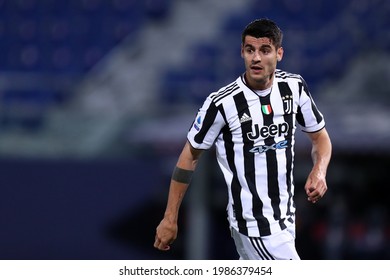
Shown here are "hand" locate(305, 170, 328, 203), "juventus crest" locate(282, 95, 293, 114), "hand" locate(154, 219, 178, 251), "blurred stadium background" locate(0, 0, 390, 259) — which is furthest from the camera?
"blurred stadium background" locate(0, 0, 390, 259)

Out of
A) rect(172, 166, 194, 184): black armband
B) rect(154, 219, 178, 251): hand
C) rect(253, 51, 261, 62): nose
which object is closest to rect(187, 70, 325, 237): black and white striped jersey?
→ rect(172, 166, 194, 184): black armband

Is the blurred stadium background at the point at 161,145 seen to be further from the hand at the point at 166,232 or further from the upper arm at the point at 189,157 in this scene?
the hand at the point at 166,232

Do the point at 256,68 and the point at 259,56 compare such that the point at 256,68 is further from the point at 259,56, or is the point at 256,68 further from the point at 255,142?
the point at 255,142

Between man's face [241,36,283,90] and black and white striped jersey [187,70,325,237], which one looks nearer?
man's face [241,36,283,90]

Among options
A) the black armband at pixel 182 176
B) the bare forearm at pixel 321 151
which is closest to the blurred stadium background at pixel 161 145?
the bare forearm at pixel 321 151

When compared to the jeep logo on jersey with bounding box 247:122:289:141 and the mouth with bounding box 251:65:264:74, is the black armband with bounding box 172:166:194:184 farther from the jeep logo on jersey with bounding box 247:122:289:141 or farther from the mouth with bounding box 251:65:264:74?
the mouth with bounding box 251:65:264:74

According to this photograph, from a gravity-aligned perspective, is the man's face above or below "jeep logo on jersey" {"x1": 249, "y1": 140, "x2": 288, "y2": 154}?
above

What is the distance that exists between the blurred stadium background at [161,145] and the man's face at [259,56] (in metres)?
6.60

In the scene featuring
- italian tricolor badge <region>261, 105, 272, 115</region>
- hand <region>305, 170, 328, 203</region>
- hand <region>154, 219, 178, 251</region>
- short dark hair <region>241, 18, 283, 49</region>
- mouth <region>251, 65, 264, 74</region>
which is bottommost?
hand <region>154, 219, 178, 251</region>

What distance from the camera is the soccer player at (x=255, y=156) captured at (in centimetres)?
568

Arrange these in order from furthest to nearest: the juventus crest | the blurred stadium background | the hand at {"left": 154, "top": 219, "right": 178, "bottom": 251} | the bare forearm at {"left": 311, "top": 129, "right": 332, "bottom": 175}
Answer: the blurred stadium background < the bare forearm at {"left": 311, "top": 129, "right": 332, "bottom": 175} < the juventus crest < the hand at {"left": 154, "top": 219, "right": 178, "bottom": 251}

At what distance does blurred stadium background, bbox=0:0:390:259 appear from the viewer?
501 inches
